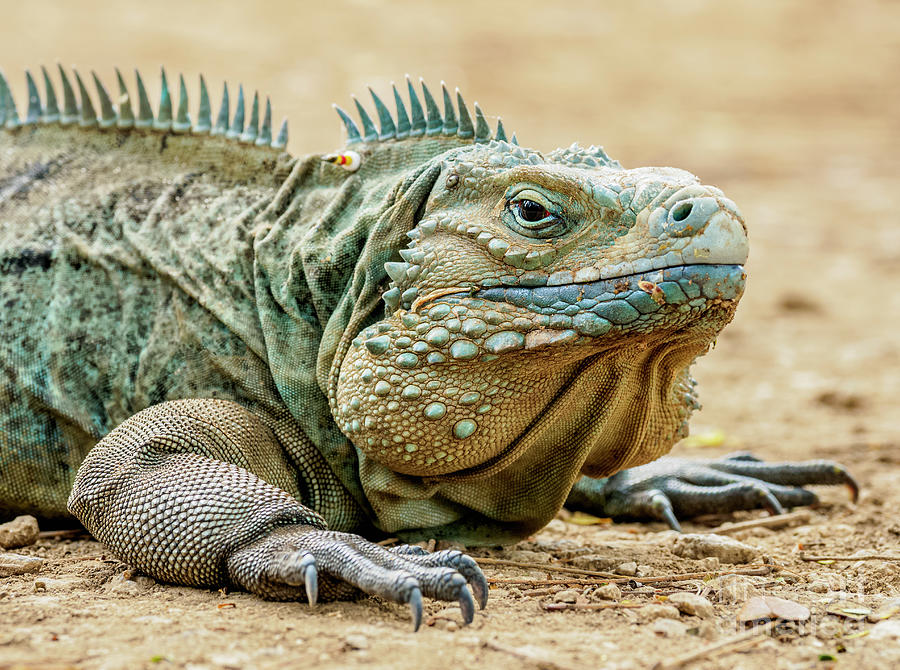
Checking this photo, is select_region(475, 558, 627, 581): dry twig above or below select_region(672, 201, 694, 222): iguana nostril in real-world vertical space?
below

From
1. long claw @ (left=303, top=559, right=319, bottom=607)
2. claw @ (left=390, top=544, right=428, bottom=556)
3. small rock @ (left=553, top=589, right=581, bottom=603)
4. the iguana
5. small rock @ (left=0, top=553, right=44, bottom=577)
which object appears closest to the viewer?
long claw @ (left=303, top=559, right=319, bottom=607)

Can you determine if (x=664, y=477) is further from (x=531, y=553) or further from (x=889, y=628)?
(x=889, y=628)

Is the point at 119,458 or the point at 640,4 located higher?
the point at 640,4

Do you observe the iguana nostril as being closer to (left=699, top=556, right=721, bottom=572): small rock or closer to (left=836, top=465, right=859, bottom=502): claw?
(left=699, top=556, right=721, bottom=572): small rock

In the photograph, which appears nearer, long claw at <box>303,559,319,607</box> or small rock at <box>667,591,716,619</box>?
long claw at <box>303,559,319,607</box>

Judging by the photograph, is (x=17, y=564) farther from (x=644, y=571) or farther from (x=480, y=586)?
(x=644, y=571)

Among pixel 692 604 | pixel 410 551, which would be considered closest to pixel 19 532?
pixel 410 551

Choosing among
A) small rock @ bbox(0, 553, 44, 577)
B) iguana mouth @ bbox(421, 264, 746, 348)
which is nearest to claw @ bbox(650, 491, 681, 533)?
iguana mouth @ bbox(421, 264, 746, 348)

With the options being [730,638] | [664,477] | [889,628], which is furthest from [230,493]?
[664,477]
